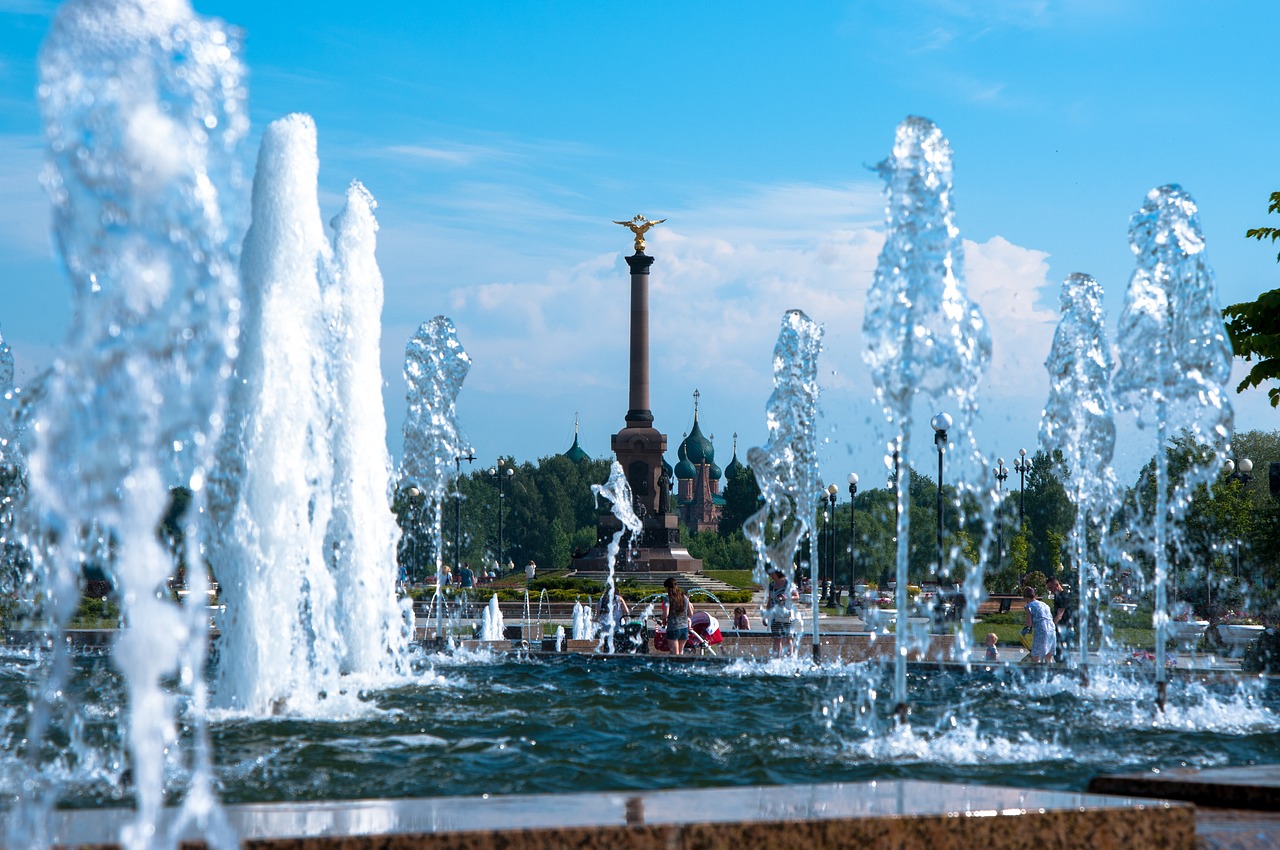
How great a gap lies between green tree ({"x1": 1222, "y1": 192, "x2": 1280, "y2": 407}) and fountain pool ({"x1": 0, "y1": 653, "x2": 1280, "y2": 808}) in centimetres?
764

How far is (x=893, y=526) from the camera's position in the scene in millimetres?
71125

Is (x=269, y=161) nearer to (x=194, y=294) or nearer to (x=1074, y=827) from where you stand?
(x=194, y=294)

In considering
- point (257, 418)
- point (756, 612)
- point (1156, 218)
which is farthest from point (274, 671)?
point (756, 612)

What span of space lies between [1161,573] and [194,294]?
27.1 feet

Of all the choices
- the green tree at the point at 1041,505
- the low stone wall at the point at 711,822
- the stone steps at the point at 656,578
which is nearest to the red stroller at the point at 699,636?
the low stone wall at the point at 711,822

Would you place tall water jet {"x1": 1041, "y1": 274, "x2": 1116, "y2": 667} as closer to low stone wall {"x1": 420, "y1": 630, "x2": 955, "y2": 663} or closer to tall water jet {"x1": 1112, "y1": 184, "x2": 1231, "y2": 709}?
low stone wall {"x1": 420, "y1": 630, "x2": 955, "y2": 663}

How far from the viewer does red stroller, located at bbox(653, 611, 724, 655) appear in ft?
57.5

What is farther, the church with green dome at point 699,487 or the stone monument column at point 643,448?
the church with green dome at point 699,487

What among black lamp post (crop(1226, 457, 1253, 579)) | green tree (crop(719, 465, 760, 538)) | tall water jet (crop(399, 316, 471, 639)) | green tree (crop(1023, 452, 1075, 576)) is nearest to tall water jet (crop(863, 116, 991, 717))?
tall water jet (crop(399, 316, 471, 639))

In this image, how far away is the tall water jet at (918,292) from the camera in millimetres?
9477

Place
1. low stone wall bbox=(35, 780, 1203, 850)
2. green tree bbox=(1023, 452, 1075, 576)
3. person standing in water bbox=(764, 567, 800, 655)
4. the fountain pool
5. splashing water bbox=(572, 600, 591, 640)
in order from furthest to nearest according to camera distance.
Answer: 1. green tree bbox=(1023, 452, 1075, 576)
2. splashing water bbox=(572, 600, 591, 640)
3. person standing in water bbox=(764, 567, 800, 655)
4. the fountain pool
5. low stone wall bbox=(35, 780, 1203, 850)

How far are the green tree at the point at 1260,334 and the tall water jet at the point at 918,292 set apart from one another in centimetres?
1098

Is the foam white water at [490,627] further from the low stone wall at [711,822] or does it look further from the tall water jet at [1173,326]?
A: the low stone wall at [711,822]

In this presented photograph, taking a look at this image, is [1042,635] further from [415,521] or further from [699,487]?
[699,487]
